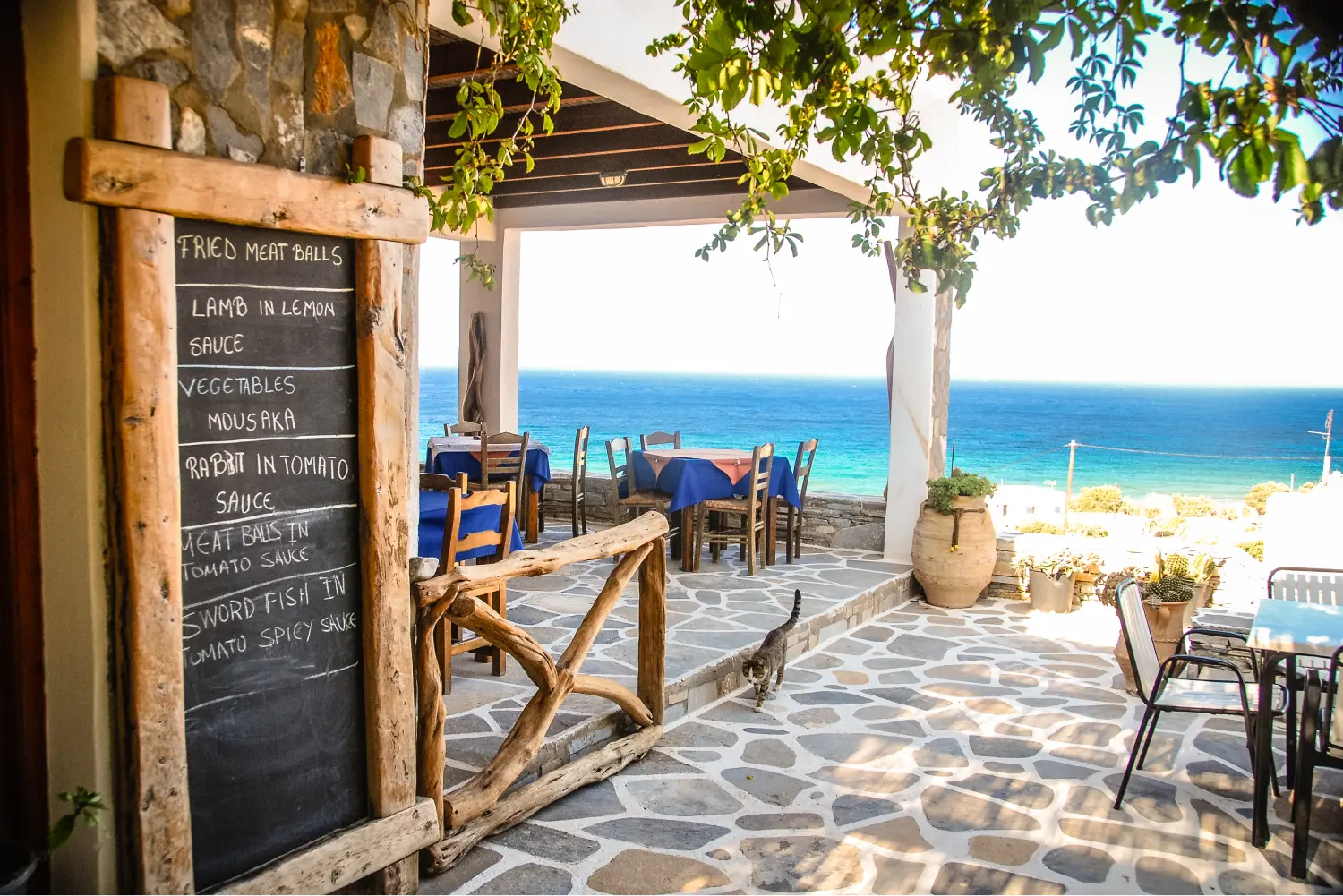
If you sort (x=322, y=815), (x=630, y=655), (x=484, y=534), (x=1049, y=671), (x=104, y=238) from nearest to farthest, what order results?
(x=104, y=238) → (x=322, y=815) → (x=484, y=534) → (x=630, y=655) → (x=1049, y=671)

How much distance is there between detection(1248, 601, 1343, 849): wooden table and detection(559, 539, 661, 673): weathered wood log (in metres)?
2.16

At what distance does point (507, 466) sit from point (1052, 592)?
3921 mm

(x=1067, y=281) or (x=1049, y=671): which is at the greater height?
(x=1067, y=281)

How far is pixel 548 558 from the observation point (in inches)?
140

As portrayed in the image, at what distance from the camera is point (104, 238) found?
214 centimetres

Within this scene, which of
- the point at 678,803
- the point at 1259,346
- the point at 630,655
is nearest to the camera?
the point at 678,803

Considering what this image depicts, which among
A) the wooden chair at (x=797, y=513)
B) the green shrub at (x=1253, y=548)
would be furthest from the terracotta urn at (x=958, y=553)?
the green shrub at (x=1253, y=548)

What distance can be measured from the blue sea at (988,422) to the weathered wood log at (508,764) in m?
31.0

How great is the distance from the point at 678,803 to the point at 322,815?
1.37 meters

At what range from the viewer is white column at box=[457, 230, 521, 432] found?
9531mm

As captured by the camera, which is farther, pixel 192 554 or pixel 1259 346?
pixel 1259 346

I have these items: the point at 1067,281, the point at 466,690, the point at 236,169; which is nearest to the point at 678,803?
the point at 466,690

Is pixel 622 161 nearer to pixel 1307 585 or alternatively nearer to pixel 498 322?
pixel 498 322

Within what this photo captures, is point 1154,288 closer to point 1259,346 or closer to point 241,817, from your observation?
point 1259,346
